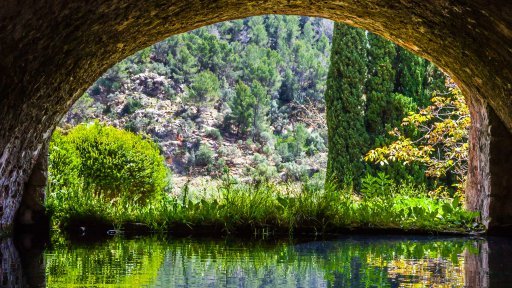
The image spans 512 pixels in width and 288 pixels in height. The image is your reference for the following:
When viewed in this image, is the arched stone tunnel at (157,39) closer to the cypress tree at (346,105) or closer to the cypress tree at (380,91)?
the cypress tree at (346,105)

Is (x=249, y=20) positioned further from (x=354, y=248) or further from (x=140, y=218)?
(x=354, y=248)

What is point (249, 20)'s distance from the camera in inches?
887

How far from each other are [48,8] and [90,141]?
6830 millimetres

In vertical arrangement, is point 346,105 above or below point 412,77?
below

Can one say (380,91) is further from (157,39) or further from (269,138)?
(157,39)

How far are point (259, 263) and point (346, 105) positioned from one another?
8913 mm

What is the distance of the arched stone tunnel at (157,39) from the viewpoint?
446cm

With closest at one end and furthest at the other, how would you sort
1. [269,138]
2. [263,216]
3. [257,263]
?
1. [257,263]
2. [263,216]
3. [269,138]

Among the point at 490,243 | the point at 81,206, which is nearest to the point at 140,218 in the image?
the point at 81,206

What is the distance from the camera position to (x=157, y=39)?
7.32 metres

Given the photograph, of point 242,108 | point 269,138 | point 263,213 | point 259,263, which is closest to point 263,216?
point 263,213

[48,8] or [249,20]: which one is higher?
[249,20]

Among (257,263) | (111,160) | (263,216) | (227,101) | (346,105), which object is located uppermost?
(227,101)

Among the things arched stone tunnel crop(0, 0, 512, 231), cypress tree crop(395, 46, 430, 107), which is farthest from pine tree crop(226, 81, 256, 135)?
arched stone tunnel crop(0, 0, 512, 231)
